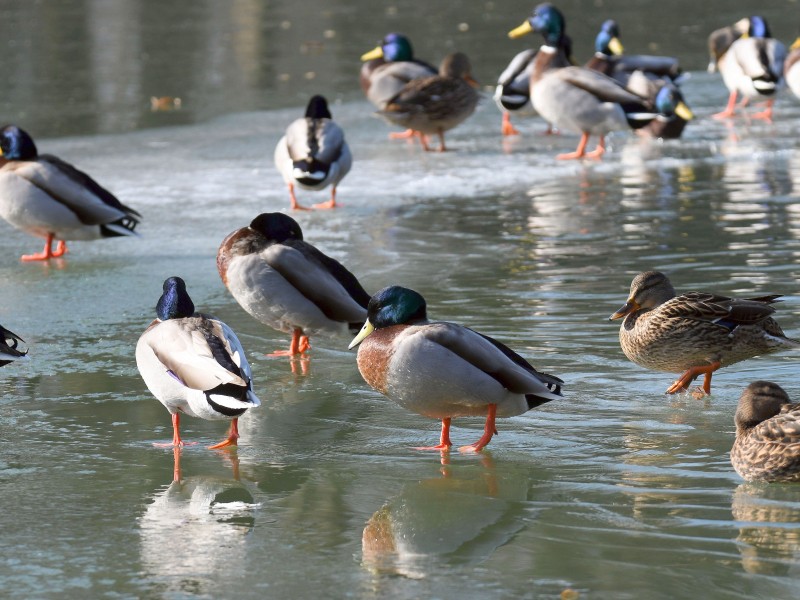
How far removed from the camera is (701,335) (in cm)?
588

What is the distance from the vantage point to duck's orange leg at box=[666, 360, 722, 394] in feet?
19.6

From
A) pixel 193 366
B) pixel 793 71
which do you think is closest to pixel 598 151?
pixel 793 71

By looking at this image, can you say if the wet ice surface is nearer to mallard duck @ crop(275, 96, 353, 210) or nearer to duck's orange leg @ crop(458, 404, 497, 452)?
duck's orange leg @ crop(458, 404, 497, 452)

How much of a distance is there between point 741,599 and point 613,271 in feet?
14.7

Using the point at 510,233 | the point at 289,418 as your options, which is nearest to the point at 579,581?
the point at 289,418

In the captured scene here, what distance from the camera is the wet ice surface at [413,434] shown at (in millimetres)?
4086

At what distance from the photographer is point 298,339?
22.4 feet

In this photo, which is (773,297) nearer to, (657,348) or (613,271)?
(657,348)

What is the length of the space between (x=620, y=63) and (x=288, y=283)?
8817mm

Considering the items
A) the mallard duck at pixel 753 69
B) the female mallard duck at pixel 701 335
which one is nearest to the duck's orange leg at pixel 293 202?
the female mallard duck at pixel 701 335

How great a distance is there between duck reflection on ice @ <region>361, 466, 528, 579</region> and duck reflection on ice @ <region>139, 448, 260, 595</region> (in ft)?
1.31

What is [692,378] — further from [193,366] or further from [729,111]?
[729,111]

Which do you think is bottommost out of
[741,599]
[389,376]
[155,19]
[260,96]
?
[741,599]

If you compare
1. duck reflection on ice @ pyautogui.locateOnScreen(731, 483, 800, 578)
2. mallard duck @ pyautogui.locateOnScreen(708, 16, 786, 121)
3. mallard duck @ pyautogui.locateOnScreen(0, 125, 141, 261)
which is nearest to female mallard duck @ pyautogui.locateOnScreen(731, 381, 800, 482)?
duck reflection on ice @ pyautogui.locateOnScreen(731, 483, 800, 578)
